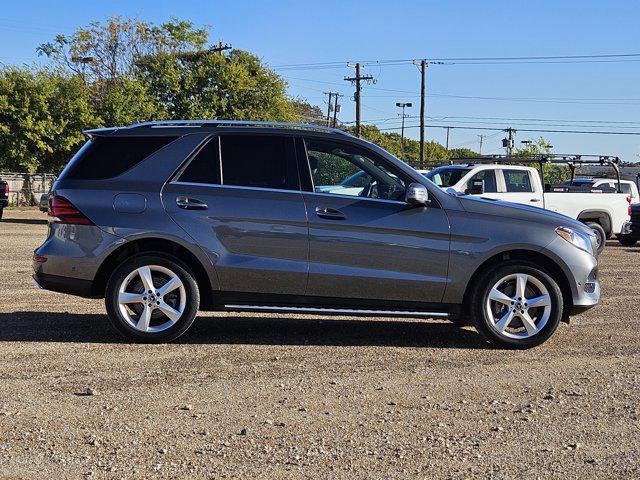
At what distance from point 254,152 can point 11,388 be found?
2.83 m

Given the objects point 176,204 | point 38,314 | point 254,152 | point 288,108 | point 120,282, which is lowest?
point 38,314

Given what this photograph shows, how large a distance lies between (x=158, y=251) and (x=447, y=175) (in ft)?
38.3

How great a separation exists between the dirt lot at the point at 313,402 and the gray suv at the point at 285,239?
388mm

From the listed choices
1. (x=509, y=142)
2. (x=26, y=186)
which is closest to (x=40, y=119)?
(x=26, y=186)

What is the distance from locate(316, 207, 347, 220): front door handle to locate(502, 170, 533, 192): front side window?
11.4 meters

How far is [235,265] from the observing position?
22.7ft

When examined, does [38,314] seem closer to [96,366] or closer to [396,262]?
[96,366]

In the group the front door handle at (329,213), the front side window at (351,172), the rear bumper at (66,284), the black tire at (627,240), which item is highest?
the front side window at (351,172)

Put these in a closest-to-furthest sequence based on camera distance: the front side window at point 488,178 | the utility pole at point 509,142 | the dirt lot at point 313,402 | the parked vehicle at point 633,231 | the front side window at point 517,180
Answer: the dirt lot at point 313,402
the front side window at point 488,178
the front side window at point 517,180
the parked vehicle at point 633,231
the utility pole at point 509,142

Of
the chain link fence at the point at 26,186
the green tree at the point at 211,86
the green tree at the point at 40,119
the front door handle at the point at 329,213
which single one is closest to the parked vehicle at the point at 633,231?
the front door handle at the point at 329,213

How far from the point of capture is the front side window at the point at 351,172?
712 cm

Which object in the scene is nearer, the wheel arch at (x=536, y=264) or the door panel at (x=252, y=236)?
the door panel at (x=252, y=236)

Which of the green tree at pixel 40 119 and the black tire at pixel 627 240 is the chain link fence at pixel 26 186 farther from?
the black tire at pixel 627 240

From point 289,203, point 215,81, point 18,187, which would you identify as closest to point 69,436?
point 289,203
